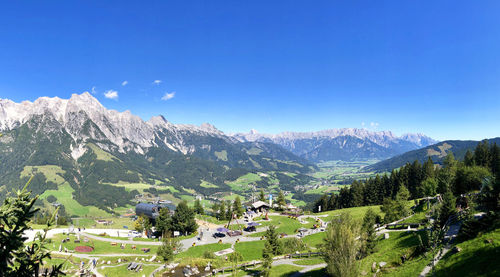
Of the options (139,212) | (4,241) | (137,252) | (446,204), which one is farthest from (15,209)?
(139,212)

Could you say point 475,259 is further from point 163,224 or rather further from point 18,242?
point 163,224

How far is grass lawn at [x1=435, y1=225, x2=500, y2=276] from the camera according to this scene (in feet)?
67.4

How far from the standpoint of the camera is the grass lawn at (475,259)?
20.5 m

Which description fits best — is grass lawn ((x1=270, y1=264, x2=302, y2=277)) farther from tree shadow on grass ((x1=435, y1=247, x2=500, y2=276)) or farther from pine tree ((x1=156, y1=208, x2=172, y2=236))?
pine tree ((x1=156, y1=208, x2=172, y2=236))

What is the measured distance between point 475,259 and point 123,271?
6077 cm

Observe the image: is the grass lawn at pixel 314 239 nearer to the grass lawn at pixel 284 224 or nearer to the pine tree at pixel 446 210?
the grass lawn at pixel 284 224

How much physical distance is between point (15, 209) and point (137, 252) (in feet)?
233

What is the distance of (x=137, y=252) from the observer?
234 feet

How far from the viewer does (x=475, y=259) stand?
73.3 ft

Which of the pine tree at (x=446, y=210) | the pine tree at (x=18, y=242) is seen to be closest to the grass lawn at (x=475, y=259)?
the pine tree at (x=446, y=210)

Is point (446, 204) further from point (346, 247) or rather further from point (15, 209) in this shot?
point (15, 209)

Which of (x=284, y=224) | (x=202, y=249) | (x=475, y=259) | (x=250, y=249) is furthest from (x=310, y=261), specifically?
(x=284, y=224)

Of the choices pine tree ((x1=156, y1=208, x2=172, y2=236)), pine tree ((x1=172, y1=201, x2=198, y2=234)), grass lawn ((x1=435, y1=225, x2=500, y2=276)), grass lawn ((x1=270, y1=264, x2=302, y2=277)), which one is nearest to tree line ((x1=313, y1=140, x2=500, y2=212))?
grass lawn ((x1=270, y1=264, x2=302, y2=277))

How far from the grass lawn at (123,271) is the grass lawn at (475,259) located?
51265mm
